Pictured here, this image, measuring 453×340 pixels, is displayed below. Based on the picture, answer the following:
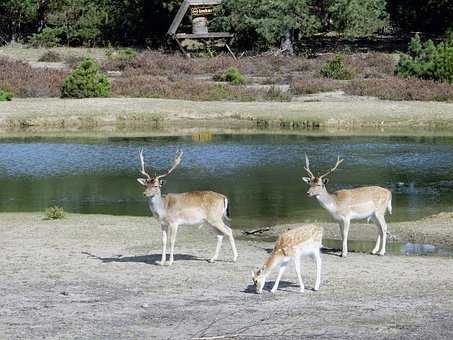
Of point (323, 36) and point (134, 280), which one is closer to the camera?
point (134, 280)

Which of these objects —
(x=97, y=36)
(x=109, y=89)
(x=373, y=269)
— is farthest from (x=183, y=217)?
(x=97, y=36)

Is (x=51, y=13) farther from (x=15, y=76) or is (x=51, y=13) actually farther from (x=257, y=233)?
(x=257, y=233)

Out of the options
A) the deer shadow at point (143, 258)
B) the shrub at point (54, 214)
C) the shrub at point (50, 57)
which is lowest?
the shrub at point (54, 214)

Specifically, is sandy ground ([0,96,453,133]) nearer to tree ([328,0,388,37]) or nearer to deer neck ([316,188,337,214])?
tree ([328,0,388,37])

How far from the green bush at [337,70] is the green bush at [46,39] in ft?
77.2

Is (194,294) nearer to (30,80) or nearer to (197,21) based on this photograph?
(30,80)

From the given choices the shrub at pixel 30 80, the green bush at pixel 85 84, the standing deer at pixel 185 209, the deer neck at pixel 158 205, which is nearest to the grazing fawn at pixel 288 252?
the standing deer at pixel 185 209

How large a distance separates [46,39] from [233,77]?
22.2 meters

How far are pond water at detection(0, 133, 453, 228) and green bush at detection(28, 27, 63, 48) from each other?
3254 cm

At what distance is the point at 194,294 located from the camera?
1502 centimetres

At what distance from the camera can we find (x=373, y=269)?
17172mm

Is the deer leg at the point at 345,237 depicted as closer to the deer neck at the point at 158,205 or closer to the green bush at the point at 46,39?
the deer neck at the point at 158,205

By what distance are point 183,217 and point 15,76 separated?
112 feet

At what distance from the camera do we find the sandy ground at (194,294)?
1280 cm
